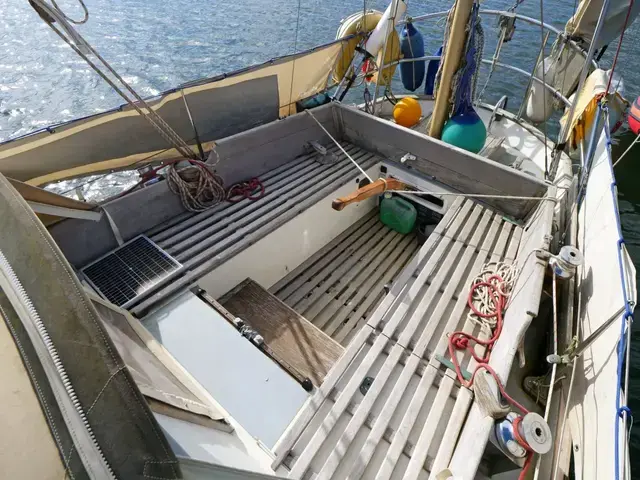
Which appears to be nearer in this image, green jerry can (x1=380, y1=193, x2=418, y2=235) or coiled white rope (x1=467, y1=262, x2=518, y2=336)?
coiled white rope (x1=467, y1=262, x2=518, y2=336)

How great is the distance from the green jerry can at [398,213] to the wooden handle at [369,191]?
340 mm

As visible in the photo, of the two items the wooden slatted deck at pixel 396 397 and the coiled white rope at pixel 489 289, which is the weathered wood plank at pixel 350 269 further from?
the coiled white rope at pixel 489 289

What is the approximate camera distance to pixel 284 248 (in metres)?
5.77

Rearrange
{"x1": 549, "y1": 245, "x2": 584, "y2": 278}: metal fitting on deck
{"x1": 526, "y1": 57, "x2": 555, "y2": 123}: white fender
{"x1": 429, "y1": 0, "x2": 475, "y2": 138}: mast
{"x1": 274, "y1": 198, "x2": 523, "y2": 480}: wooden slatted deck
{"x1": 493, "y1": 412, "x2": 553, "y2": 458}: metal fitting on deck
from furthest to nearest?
1. {"x1": 526, "y1": 57, "x2": 555, "y2": 123}: white fender
2. {"x1": 429, "y1": 0, "x2": 475, "y2": 138}: mast
3. {"x1": 549, "y1": 245, "x2": 584, "y2": 278}: metal fitting on deck
4. {"x1": 274, "y1": 198, "x2": 523, "y2": 480}: wooden slatted deck
5. {"x1": 493, "y1": 412, "x2": 553, "y2": 458}: metal fitting on deck

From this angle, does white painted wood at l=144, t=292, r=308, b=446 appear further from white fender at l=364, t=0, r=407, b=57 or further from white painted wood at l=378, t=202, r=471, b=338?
white fender at l=364, t=0, r=407, b=57

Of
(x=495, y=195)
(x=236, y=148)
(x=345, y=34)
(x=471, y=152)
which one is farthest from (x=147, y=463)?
(x=345, y=34)

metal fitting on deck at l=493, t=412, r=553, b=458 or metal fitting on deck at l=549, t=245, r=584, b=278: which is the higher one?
metal fitting on deck at l=549, t=245, r=584, b=278

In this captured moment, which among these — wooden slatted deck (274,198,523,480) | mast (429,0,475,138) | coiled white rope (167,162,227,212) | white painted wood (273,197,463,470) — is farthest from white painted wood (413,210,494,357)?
coiled white rope (167,162,227,212)

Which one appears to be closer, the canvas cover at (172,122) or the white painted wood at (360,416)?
the white painted wood at (360,416)

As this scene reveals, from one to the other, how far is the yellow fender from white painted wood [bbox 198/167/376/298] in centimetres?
238

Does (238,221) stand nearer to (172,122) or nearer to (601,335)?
(172,122)

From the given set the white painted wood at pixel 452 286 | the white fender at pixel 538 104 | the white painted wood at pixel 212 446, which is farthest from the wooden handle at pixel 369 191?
the white fender at pixel 538 104

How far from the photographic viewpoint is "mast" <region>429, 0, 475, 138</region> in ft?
18.5

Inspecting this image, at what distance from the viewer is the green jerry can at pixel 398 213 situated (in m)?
6.86
